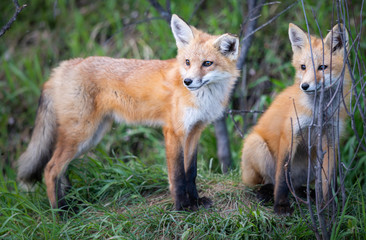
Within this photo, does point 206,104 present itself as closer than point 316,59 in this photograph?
No

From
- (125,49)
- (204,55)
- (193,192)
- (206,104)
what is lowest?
(193,192)

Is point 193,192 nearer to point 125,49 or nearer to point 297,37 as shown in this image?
point 297,37

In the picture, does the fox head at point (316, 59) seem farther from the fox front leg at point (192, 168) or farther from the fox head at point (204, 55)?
the fox front leg at point (192, 168)

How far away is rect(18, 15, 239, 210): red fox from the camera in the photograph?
3.23 meters

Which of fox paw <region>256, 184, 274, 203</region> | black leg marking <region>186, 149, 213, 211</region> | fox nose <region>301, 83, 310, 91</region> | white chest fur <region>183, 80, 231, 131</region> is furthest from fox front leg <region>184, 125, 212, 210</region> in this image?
fox nose <region>301, 83, 310, 91</region>

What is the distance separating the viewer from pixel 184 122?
10.5ft

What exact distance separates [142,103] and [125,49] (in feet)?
9.21

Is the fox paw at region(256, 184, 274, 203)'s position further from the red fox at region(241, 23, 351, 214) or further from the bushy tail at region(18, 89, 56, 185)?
the bushy tail at region(18, 89, 56, 185)

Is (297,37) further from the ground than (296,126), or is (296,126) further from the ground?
(297,37)

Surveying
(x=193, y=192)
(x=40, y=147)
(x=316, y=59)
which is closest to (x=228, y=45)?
(x=316, y=59)

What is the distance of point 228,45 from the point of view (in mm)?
3264

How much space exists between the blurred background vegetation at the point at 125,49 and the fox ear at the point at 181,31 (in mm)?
1367

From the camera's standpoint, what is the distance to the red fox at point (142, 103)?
10.6 feet

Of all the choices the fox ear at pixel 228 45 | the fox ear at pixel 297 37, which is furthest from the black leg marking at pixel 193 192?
the fox ear at pixel 297 37
